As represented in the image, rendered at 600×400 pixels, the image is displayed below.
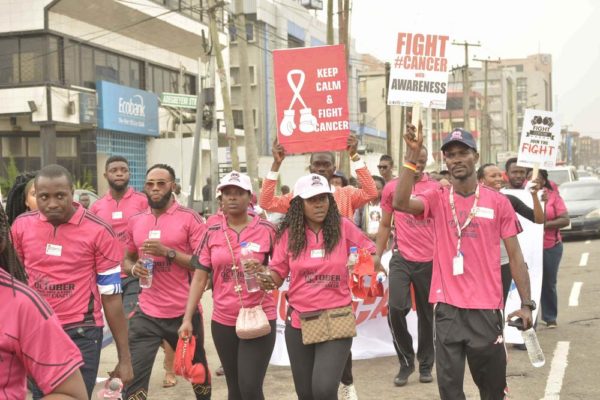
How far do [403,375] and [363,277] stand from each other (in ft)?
7.65

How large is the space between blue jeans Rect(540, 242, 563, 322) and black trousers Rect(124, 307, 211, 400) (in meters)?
5.30

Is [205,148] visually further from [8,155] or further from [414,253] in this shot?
[414,253]

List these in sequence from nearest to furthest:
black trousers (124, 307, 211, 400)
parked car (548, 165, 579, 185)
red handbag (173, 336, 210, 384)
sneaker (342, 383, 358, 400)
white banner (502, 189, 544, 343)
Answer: red handbag (173, 336, 210, 384) < black trousers (124, 307, 211, 400) < sneaker (342, 383, 358, 400) < white banner (502, 189, 544, 343) < parked car (548, 165, 579, 185)

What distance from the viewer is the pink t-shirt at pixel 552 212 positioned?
32.6ft

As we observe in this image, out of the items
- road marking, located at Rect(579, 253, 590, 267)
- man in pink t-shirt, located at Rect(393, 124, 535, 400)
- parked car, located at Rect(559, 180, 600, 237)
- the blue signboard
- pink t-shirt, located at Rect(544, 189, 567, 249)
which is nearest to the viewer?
man in pink t-shirt, located at Rect(393, 124, 535, 400)

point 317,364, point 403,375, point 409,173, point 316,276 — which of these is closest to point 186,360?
point 317,364

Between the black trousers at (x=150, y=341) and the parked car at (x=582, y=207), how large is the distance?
54.2 ft

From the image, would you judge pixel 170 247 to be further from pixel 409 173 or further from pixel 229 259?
pixel 409 173

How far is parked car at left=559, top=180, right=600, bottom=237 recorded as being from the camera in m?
21.6

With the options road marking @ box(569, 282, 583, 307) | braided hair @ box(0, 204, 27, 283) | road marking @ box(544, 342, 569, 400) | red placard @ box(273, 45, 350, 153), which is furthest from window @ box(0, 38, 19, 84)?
braided hair @ box(0, 204, 27, 283)

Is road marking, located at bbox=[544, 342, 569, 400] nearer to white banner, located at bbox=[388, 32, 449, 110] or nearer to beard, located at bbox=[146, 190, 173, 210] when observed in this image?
white banner, located at bbox=[388, 32, 449, 110]

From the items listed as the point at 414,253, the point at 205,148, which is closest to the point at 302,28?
the point at 205,148

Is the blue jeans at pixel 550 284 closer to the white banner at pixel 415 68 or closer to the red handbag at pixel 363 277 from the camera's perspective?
the white banner at pixel 415 68

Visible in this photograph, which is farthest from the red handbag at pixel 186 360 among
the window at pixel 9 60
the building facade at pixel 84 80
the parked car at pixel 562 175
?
the window at pixel 9 60
